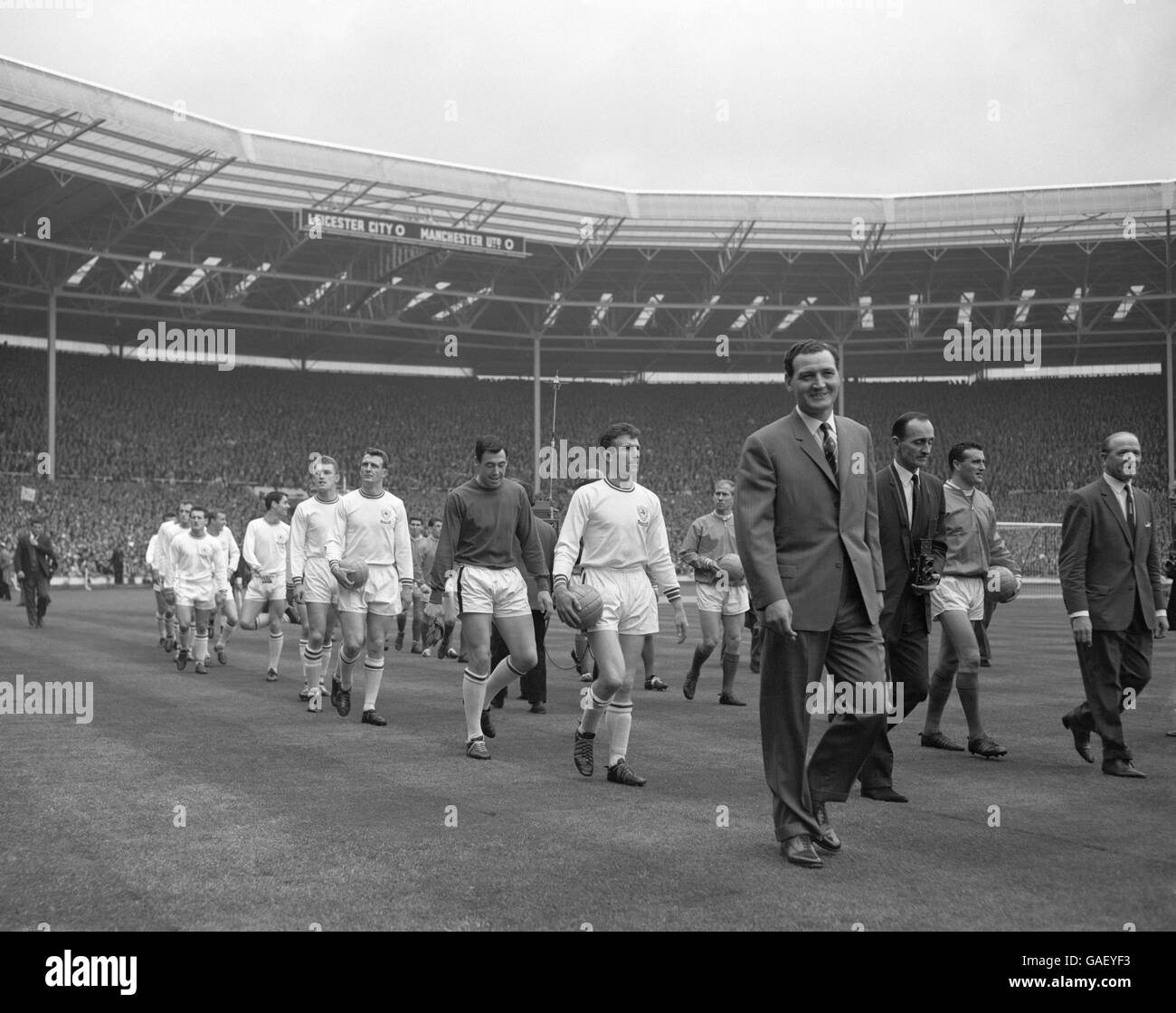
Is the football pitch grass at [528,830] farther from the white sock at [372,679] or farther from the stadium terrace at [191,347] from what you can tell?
the stadium terrace at [191,347]

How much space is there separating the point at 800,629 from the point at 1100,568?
10.3 feet

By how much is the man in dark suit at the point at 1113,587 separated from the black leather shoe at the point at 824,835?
2679 millimetres

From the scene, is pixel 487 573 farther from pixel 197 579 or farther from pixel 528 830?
pixel 197 579

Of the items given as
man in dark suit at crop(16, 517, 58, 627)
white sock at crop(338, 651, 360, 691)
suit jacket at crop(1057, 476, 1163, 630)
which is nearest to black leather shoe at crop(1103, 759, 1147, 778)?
suit jacket at crop(1057, 476, 1163, 630)

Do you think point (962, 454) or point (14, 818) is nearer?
point (14, 818)

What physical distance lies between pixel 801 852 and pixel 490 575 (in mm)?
3697

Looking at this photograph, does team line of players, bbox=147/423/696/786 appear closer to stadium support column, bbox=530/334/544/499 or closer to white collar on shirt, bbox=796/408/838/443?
white collar on shirt, bbox=796/408/838/443

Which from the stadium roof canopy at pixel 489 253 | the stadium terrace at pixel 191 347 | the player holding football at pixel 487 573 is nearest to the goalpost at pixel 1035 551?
the stadium roof canopy at pixel 489 253

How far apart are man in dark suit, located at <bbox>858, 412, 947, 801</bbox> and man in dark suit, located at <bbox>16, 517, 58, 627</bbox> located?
16.6 m

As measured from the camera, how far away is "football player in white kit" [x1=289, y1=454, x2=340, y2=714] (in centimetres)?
1042

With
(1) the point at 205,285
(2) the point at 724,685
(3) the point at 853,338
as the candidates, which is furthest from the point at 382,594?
(3) the point at 853,338
